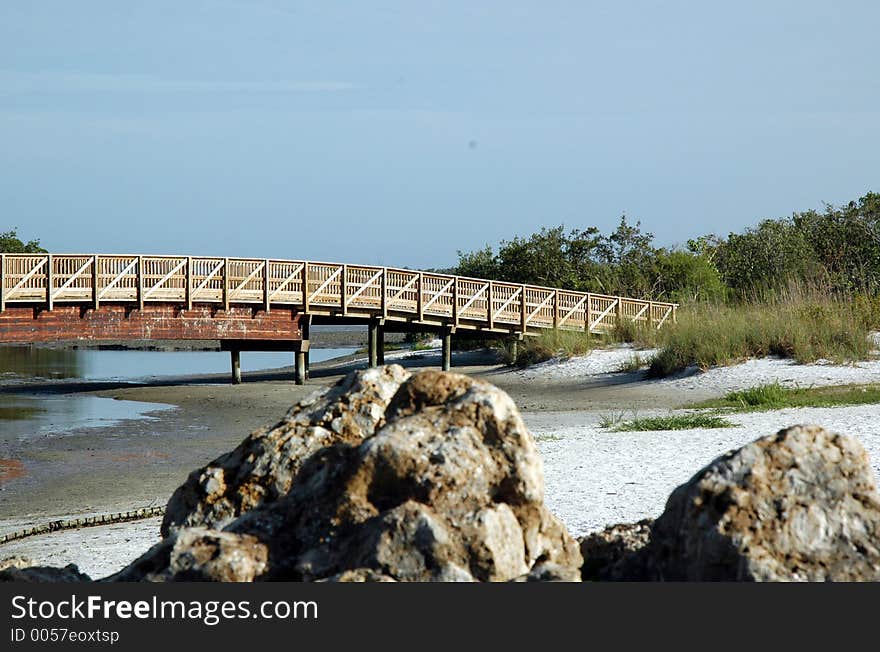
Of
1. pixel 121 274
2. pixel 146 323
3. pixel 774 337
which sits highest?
pixel 121 274

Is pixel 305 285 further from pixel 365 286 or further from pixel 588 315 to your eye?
pixel 588 315

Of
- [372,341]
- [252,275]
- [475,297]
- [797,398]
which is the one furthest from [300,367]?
[797,398]

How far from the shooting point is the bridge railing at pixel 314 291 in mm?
28703

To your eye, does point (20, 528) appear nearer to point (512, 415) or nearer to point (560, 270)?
point (512, 415)

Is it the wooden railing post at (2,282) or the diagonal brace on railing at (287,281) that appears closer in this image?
the wooden railing post at (2,282)

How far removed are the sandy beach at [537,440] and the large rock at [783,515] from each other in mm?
2303

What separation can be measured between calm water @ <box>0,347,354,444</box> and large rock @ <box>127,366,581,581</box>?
56.3 feet

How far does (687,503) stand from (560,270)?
42.4 meters

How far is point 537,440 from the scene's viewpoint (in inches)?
553

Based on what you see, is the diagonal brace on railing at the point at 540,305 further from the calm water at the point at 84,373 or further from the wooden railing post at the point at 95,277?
the wooden railing post at the point at 95,277

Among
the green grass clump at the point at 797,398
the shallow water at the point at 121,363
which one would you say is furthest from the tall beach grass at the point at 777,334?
the shallow water at the point at 121,363

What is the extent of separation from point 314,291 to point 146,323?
464 centimetres

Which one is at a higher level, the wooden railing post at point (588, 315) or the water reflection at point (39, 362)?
the wooden railing post at point (588, 315)

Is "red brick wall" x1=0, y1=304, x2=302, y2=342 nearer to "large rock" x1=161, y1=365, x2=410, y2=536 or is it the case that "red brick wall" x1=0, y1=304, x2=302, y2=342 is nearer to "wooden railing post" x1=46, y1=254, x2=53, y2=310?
Result: "wooden railing post" x1=46, y1=254, x2=53, y2=310
